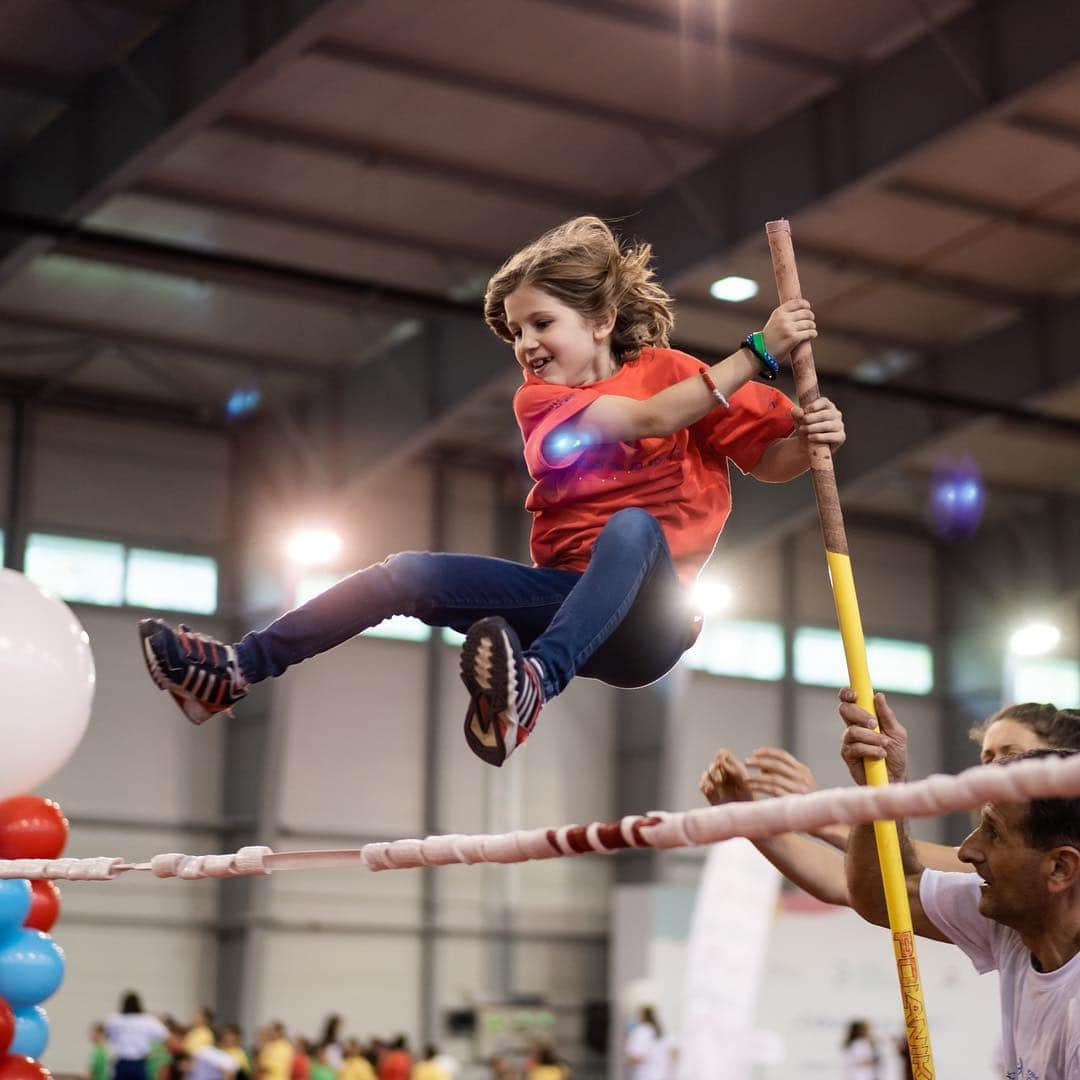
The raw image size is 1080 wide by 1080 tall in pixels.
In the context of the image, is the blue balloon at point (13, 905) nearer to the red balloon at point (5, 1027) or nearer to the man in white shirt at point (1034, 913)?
the red balloon at point (5, 1027)

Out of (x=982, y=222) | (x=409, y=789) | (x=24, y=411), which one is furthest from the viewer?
(x=409, y=789)

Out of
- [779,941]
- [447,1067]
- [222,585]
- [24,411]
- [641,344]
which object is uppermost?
[24,411]

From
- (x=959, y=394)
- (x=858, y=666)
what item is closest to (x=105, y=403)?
(x=959, y=394)

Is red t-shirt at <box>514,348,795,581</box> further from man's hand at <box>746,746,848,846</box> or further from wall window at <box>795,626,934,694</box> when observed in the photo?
wall window at <box>795,626,934,694</box>

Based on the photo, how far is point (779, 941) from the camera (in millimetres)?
12680

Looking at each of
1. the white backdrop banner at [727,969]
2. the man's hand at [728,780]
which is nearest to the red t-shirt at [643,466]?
the man's hand at [728,780]

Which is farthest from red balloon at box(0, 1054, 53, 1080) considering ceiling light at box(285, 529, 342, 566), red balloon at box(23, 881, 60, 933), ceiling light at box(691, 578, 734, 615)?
ceiling light at box(691, 578, 734, 615)

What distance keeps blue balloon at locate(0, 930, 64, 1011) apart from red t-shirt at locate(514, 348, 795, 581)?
2.88 metres

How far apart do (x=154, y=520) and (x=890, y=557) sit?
25.6 ft

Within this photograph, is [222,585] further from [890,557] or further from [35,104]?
[890,557]

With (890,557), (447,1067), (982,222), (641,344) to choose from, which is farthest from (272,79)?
(890,557)

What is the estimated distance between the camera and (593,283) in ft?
9.66

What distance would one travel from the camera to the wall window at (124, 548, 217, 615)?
1515cm

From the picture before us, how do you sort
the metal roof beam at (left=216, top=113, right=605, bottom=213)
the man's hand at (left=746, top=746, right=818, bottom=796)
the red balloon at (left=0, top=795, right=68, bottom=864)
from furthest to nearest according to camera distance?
1. the metal roof beam at (left=216, top=113, right=605, bottom=213)
2. the red balloon at (left=0, top=795, right=68, bottom=864)
3. the man's hand at (left=746, top=746, right=818, bottom=796)
